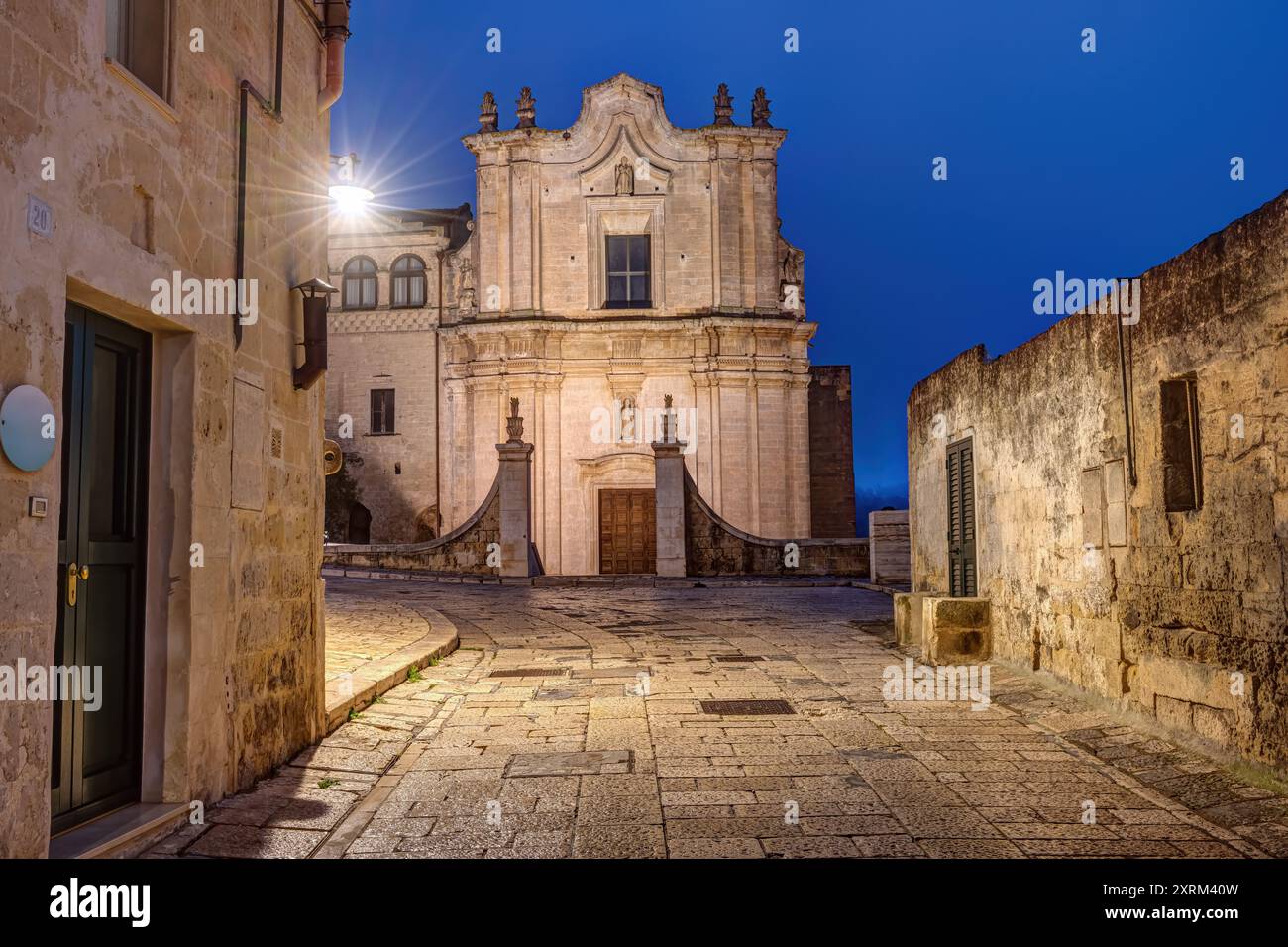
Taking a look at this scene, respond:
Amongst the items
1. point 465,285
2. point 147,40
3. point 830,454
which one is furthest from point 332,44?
point 830,454

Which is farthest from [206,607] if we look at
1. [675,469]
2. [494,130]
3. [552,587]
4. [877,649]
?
[494,130]

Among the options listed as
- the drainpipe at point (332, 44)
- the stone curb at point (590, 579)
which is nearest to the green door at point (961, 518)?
the drainpipe at point (332, 44)

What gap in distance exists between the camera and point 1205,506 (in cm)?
560

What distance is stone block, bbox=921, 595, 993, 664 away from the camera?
9125 mm

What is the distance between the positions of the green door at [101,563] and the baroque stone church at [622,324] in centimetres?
2165

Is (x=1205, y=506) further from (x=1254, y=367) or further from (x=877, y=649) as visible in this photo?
(x=877, y=649)

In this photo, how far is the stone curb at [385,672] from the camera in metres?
6.61

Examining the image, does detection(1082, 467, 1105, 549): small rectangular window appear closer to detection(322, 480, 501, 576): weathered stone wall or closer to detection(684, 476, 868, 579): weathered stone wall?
detection(684, 476, 868, 579): weathered stone wall

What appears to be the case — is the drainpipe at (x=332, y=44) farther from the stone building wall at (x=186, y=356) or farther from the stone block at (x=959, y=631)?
the stone block at (x=959, y=631)

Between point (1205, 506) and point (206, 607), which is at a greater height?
point (1205, 506)

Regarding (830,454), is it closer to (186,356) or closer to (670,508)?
(670,508)

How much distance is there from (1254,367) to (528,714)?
16.2 ft
